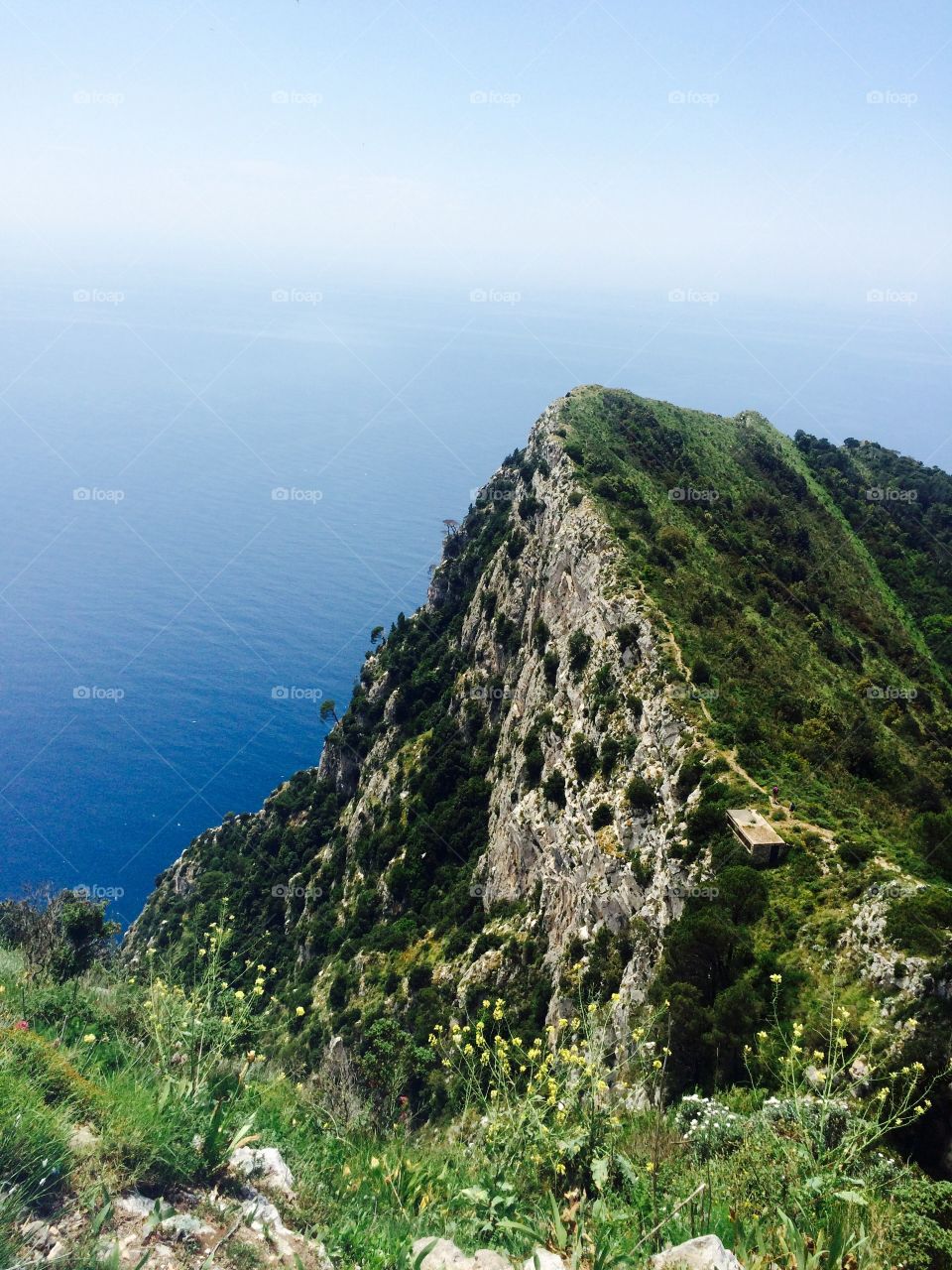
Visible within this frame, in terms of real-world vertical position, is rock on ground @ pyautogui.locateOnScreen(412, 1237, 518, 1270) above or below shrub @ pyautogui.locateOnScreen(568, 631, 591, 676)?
below

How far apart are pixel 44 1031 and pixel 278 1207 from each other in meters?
3.55

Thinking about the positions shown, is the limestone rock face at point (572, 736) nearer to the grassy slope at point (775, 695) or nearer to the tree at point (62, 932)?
the grassy slope at point (775, 695)

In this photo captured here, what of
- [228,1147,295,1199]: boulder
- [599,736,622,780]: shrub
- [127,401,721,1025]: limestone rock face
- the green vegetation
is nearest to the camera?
the green vegetation

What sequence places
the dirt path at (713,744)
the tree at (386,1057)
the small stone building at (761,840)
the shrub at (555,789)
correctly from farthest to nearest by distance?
1. the shrub at (555,789)
2. the tree at (386,1057)
3. the dirt path at (713,744)
4. the small stone building at (761,840)

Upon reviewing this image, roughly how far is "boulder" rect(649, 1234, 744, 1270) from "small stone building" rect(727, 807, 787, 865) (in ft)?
61.3

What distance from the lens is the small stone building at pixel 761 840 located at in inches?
944

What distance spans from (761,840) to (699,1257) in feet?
62.6

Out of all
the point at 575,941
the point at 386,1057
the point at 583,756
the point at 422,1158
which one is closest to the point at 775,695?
the point at 583,756

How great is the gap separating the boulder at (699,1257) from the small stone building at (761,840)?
736 inches

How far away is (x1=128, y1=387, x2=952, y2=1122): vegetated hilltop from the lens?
21781 mm

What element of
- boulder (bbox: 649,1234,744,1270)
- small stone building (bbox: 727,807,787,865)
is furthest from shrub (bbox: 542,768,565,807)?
boulder (bbox: 649,1234,744,1270)

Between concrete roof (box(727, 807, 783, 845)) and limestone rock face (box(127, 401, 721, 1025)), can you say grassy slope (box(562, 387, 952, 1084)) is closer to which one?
concrete roof (box(727, 807, 783, 845))

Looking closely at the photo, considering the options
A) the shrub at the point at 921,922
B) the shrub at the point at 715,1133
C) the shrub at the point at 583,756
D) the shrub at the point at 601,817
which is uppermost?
the shrub at the point at 583,756

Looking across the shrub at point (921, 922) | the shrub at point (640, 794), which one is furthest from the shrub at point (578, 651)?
the shrub at point (921, 922)
